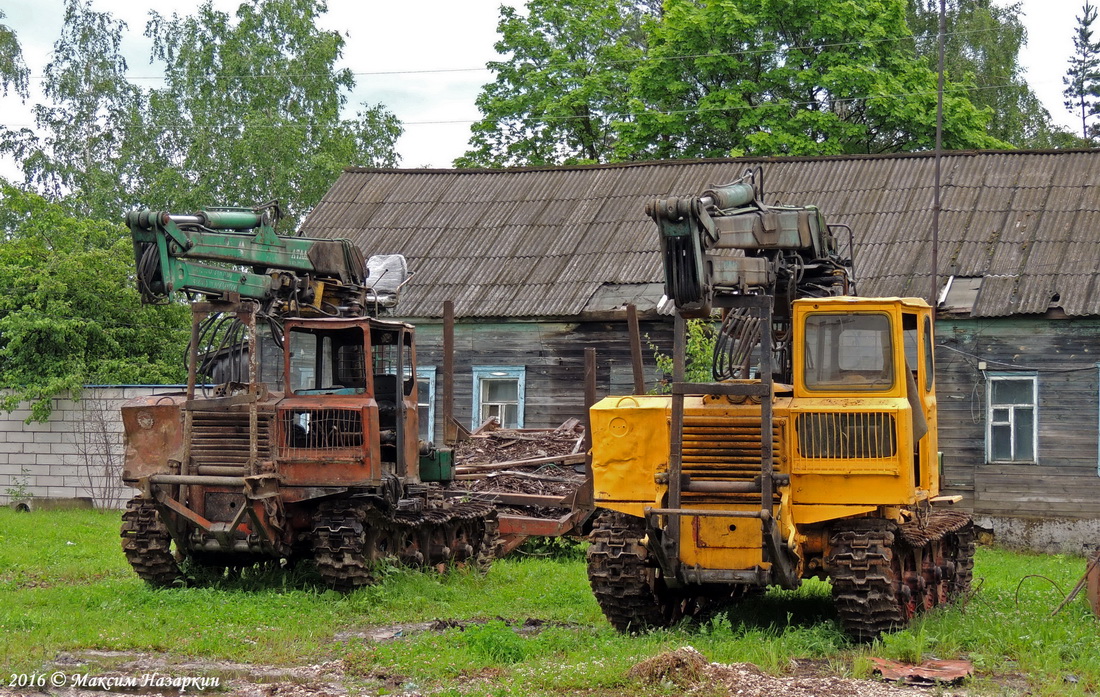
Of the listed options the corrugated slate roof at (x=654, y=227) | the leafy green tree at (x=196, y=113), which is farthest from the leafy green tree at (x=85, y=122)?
the corrugated slate roof at (x=654, y=227)

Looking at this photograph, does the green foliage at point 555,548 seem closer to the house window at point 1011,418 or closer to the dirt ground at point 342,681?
the house window at point 1011,418

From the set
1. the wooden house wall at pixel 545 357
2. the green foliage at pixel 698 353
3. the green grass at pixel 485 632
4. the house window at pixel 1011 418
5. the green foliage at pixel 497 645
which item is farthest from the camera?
the wooden house wall at pixel 545 357

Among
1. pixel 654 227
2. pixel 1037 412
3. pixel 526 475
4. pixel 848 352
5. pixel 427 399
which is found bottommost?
pixel 526 475

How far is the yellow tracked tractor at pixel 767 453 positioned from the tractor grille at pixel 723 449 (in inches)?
0.4

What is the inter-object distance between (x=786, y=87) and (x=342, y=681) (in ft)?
85.0

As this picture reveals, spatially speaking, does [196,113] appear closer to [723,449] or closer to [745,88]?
[745,88]

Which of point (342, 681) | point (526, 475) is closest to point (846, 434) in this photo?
point (342, 681)

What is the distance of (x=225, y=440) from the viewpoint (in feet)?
39.5

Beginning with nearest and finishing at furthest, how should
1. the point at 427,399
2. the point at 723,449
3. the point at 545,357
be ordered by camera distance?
the point at 723,449
the point at 545,357
the point at 427,399

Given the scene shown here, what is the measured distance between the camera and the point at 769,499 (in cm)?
933

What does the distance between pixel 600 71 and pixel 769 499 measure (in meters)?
26.6

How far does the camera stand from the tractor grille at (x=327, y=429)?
12102 mm

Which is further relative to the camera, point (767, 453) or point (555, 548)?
point (555, 548)

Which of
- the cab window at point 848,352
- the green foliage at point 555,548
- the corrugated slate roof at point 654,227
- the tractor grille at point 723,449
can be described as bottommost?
the green foliage at point 555,548
